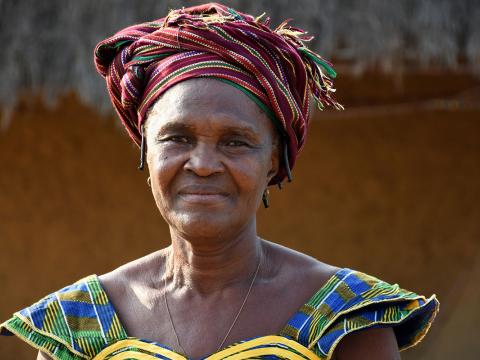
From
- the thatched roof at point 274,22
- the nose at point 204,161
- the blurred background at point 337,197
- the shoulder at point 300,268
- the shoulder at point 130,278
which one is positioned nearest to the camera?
the nose at point 204,161

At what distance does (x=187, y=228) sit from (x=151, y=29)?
0.60m

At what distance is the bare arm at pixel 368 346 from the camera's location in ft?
8.59

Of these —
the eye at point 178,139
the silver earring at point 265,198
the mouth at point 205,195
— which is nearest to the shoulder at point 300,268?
the silver earring at point 265,198

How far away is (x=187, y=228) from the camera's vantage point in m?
2.63

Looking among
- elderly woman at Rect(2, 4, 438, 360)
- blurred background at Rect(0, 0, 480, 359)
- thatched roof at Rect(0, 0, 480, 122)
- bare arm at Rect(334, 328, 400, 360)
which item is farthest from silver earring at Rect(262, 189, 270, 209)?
blurred background at Rect(0, 0, 480, 359)

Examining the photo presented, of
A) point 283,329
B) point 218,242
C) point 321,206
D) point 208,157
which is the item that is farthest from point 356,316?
point 321,206

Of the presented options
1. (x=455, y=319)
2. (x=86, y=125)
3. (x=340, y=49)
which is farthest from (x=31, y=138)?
(x=455, y=319)

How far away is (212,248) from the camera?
9.13ft

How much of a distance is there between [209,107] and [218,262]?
1.56 ft

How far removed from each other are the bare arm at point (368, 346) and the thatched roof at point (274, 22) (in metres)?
3.34

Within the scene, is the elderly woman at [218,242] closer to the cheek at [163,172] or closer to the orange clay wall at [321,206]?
the cheek at [163,172]

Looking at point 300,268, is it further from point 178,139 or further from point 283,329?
point 178,139

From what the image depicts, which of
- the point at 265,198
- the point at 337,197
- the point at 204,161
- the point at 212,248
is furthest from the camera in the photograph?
the point at 337,197

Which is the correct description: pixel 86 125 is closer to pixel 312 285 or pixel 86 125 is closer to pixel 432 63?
pixel 432 63
